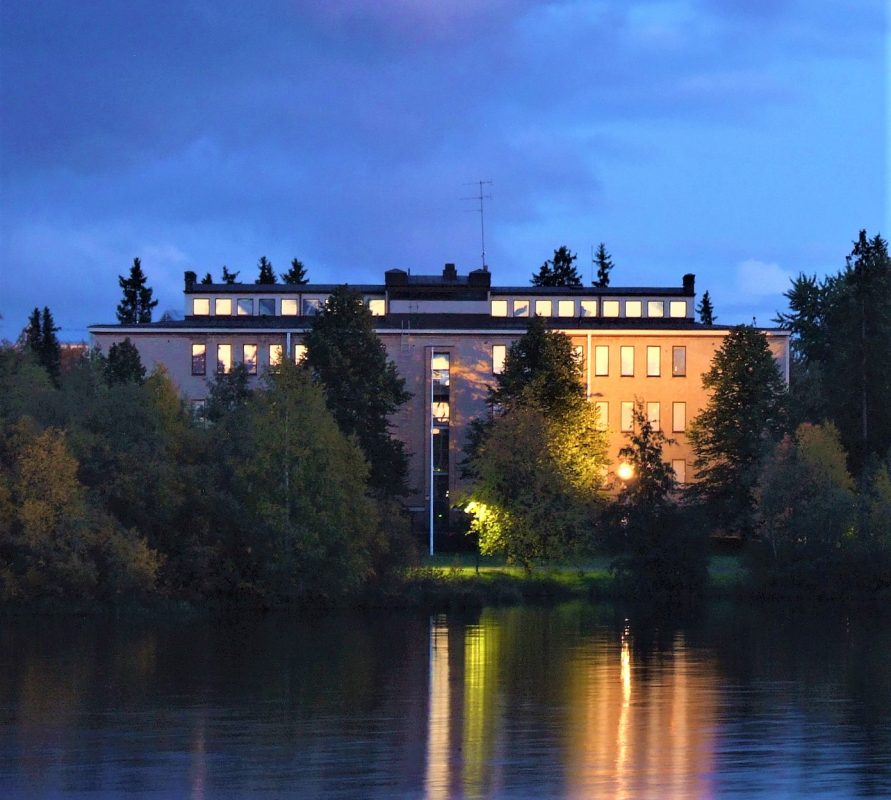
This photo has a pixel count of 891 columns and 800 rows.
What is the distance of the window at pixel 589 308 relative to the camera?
109 meters

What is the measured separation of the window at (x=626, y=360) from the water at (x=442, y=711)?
4488cm

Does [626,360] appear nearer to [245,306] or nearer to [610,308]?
[610,308]

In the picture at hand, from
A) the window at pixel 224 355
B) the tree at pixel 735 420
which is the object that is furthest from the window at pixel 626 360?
the window at pixel 224 355

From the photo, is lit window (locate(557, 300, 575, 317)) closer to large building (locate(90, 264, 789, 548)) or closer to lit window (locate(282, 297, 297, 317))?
large building (locate(90, 264, 789, 548))

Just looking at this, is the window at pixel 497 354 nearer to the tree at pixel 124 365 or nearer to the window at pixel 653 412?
the window at pixel 653 412

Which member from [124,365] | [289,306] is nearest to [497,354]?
[289,306]

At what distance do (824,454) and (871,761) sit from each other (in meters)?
48.9

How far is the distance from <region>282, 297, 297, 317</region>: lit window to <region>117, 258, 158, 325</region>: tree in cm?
4209

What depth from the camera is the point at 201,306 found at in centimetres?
10956

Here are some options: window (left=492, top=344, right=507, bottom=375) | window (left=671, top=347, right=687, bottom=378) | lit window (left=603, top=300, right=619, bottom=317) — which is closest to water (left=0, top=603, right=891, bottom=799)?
window (left=492, top=344, right=507, bottom=375)

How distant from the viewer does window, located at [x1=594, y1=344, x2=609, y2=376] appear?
102 m

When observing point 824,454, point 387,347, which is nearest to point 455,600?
point 824,454

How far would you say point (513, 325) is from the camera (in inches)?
3996

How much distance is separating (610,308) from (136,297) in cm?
5922
